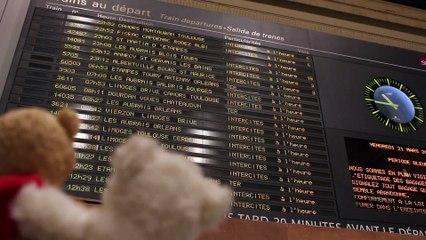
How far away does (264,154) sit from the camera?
→ 1.90m

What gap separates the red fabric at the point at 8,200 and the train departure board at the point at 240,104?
1.09 m

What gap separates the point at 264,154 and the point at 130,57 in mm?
725

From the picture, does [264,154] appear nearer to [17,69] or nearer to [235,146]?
[235,146]

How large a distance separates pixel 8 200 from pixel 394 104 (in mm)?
2086

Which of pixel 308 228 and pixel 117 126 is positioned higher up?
pixel 117 126

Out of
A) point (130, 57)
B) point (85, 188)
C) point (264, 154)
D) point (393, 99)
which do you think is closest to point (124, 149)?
point (85, 188)

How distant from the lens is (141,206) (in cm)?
53

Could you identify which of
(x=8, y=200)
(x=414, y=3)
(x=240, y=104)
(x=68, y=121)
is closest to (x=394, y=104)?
(x=240, y=104)

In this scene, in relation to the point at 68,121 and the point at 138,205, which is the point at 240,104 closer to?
the point at 68,121

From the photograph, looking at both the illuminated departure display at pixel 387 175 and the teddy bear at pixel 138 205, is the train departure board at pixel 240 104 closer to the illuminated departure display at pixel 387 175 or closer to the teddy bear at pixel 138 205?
the illuminated departure display at pixel 387 175

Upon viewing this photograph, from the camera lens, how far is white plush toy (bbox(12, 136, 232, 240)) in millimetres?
521

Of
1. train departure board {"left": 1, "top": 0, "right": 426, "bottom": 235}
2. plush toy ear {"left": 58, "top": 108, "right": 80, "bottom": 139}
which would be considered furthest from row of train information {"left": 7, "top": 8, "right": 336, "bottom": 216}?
plush toy ear {"left": 58, "top": 108, "right": 80, "bottom": 139}

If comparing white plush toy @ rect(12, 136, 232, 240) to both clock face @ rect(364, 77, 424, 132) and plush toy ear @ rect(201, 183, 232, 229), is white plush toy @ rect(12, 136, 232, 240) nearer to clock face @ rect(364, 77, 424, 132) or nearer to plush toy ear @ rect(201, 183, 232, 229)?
plush toy ear @ rect(201, 183, 232, 229)

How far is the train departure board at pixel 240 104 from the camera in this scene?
180 cm
